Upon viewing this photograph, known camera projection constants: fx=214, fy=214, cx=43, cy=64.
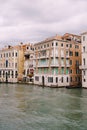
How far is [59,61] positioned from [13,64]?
16099 mm

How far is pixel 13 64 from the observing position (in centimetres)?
5091

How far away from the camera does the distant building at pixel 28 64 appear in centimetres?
4694

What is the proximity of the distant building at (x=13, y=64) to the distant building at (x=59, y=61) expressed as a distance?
345 inches

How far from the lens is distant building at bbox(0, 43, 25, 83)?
5019 centimetres

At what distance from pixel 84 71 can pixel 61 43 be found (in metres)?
7.03

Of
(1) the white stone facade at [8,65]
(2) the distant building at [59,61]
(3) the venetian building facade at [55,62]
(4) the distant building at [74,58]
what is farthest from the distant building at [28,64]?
(4) the distant building at [74,58]

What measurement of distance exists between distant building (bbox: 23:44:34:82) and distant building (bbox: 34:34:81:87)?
14.5 feet

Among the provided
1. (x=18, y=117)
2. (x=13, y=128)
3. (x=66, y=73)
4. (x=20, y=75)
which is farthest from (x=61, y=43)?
(x=13, y=128)

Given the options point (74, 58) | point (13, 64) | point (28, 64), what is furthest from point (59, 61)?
point (13, 64)

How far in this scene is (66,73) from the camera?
3909 centimetres

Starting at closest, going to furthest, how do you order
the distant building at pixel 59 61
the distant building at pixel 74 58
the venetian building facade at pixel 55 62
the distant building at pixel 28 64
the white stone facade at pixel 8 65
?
the venetian building facade at pixel 55 62 < the distant building at pixel 59 61 < the distant building at pixel 74 58 < the distant building at pixel 28 64 < the white stone facade at pixel 8 65

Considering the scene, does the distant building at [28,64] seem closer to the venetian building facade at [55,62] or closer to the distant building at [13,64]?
the distant building at [13,64]

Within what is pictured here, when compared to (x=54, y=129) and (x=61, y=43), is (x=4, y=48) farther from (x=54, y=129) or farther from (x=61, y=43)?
(x=54, y=129)

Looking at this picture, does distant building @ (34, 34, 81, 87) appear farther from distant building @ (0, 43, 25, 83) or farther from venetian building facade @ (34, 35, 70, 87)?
distant building @ (0, 43, 25, 83)
